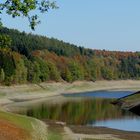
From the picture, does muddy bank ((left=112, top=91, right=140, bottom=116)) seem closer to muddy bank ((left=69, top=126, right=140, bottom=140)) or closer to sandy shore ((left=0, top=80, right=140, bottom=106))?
sandy shore ((left=0, top=80, right=140, bottom=106))

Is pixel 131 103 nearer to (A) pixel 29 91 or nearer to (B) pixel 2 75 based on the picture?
(A) pixel 29 91

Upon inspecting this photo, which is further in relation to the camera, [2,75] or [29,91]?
[29,91]

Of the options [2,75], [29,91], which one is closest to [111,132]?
[2,75]

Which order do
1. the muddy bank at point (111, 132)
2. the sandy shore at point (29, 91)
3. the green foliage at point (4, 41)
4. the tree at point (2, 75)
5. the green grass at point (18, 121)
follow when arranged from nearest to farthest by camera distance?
the green foliage at point (4, 41)
the green grass at point (18, 121)
the muddy bank at point (111, 132)
the sandy shore at point (29, 91)
the tree at point (2, 75)

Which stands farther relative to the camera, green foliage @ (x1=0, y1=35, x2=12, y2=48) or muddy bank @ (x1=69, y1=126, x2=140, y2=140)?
muddy bank @ (x1=69, y1=126, x2=140, y2=140)

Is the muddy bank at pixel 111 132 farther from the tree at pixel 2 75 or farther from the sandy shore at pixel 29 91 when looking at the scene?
the tree at pixel 2 75

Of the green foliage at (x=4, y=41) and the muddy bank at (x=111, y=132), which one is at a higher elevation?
the green foliage at (x=4, y=41)

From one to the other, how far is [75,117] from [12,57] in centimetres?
8730

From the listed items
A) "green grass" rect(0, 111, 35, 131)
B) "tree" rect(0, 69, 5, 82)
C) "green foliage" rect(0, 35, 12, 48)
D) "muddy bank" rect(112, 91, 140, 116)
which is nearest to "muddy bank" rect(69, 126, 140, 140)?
"green grass" rect(0, 111, 35, 131)

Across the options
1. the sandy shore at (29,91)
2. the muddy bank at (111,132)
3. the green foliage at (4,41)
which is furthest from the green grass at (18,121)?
the sandy shore at (29,91)

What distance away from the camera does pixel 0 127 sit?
42344mm

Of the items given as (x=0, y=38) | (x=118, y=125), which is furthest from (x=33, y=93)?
(x=0, y=38)

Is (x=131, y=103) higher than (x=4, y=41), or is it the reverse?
(x=4, y=41)

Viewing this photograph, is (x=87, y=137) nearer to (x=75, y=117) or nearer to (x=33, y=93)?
(x=75, y=117)
